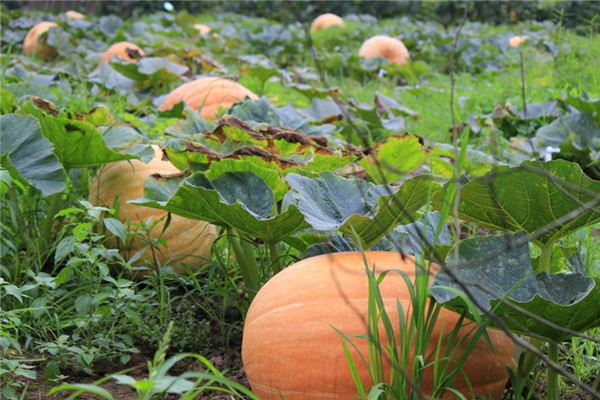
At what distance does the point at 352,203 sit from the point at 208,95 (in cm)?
222

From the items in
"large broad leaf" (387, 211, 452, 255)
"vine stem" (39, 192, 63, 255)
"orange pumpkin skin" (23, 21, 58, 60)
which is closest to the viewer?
"large broad leaf" (387, 211, 452, 255)

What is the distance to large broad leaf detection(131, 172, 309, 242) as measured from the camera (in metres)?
1.89

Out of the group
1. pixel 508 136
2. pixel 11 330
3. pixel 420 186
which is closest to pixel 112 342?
pixel 11 330

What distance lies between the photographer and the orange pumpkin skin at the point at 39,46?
Answer: 7359 millimetres

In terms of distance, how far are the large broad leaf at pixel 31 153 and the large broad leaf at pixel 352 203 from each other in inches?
32.0

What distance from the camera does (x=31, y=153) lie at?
2404mm

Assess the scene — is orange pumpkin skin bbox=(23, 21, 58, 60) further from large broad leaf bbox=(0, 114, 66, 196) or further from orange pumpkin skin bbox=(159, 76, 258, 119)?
large broad leaf bbox=(0, 114, 66, 196)

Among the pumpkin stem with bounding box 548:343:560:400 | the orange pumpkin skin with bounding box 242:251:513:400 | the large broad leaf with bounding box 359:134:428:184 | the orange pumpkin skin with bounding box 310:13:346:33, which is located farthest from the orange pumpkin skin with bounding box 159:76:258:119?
the orange pumpkin skin with bounding box 310:13:346:33

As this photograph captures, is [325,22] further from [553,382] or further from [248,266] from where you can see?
[553,382]

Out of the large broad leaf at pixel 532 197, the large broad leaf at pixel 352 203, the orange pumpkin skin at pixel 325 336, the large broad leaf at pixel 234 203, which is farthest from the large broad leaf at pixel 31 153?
the large broad leaf at pixel 532 197

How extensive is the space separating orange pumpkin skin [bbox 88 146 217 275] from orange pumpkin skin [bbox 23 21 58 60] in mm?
4850

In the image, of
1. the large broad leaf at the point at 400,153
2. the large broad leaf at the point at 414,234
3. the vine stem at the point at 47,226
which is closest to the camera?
the large broad leaf at the point at 414,234

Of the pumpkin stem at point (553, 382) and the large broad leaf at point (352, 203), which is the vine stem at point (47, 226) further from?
the pumpkin stem at point (553, 382)

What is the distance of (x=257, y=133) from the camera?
2455 millimetres
